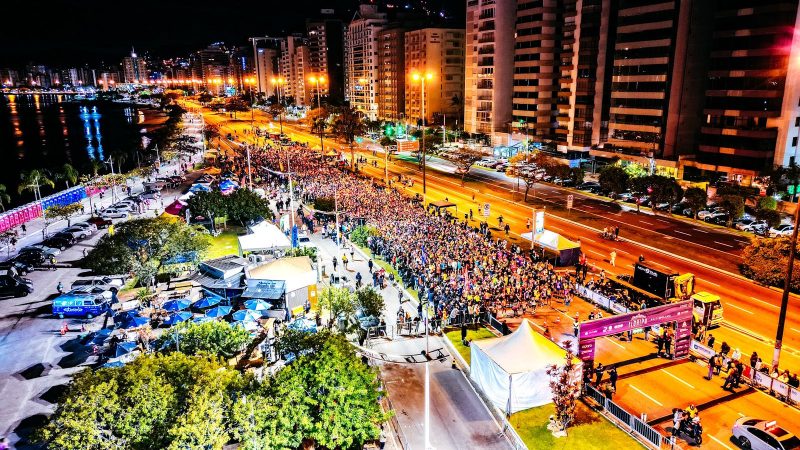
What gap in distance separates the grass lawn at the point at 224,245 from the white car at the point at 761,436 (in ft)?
113

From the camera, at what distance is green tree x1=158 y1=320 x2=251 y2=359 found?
73.9 feet

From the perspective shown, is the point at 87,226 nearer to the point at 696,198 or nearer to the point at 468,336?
the point at 468,336

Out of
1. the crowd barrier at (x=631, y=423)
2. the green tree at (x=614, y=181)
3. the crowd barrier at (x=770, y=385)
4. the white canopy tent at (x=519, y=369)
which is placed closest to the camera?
the crowd barrier at (x=631, y=423)

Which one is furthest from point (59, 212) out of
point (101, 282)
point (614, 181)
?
point (614, 181)

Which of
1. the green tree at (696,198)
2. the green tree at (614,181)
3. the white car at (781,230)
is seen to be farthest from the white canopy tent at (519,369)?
the green tree at (614,181)

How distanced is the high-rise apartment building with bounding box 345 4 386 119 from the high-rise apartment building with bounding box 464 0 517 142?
138ft

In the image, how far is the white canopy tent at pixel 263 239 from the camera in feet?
125

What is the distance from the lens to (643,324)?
23469mm

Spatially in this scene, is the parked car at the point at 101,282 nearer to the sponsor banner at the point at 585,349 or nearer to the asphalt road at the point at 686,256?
the sponsor banner at the point at 585,349

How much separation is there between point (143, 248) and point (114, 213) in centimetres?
2497

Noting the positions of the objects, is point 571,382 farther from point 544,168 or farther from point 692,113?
point 692,113

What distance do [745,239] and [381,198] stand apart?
33191 mm

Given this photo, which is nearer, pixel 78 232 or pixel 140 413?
pixel 140 413

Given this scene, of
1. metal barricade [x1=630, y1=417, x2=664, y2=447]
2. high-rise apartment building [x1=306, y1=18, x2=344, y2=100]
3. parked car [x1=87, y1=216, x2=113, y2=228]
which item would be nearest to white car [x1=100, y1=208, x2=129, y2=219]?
parked car [x1=87, y1=216, x2=113, y2=228]
